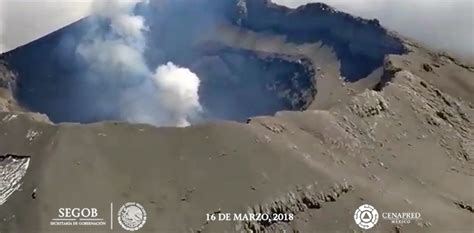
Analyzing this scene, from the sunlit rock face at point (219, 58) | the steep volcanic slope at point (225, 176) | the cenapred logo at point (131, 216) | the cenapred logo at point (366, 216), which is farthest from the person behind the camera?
the sunlit rock face at point (219, 58)

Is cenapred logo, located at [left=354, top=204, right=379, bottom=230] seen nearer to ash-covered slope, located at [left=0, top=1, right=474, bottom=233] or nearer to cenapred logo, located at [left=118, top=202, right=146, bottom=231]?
ash-covered slope, located at [left=0, top=1, right=474, bottom=233]

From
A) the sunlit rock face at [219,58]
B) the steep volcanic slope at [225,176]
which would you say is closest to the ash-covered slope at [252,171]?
the steep volcanic slope at [225,176]

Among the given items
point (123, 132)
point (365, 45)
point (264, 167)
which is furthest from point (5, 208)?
point (365, 45)

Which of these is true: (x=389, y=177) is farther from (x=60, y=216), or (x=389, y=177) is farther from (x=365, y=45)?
(x=365, y=45)

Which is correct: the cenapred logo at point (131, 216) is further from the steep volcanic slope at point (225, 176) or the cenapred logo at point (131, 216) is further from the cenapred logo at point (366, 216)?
the cenapred logo at point (366, 216)

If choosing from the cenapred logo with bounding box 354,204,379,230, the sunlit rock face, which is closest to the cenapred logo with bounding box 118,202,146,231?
the cenapred logo with bounding box 354,204,379,230

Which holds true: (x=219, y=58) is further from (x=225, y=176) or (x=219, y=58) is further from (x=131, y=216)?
(x=131, y=216)
